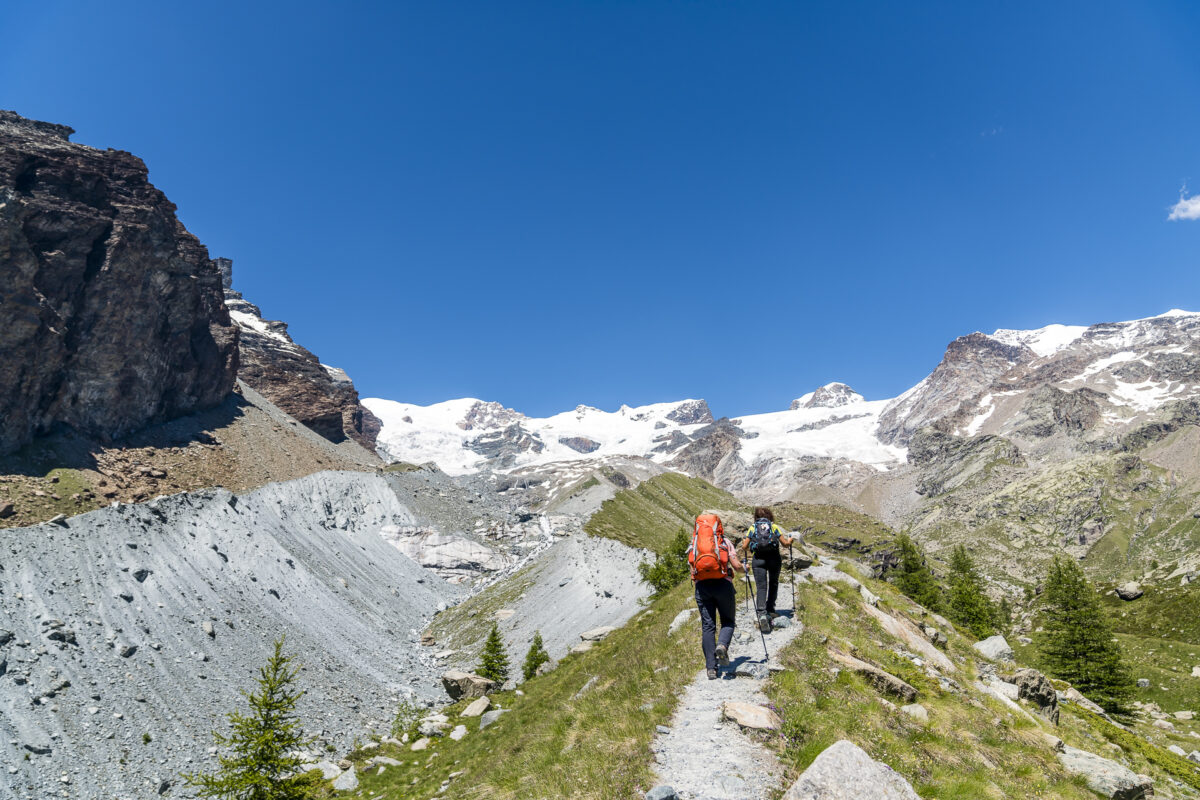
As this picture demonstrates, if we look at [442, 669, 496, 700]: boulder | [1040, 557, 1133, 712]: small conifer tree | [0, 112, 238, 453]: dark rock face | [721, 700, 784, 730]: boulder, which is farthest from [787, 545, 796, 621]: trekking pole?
[0, 112, 238, 453]: dark rock face

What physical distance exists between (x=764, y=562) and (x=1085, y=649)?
4539cm

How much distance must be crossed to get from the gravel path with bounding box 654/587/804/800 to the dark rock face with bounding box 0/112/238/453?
81.6m

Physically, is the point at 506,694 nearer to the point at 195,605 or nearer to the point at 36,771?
the point at 36,771

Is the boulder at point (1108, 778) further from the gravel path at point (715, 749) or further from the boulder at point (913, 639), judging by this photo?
the gravel path at point (715, 749)

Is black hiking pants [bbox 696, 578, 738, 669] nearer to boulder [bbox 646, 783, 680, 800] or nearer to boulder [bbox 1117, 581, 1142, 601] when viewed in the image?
boulder [bbox 646, 783, 680, 800]

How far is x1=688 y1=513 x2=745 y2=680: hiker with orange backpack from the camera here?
1355 cm

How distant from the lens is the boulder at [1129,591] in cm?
9106

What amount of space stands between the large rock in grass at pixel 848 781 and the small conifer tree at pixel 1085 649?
4871cm

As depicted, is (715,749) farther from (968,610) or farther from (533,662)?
(968,610)

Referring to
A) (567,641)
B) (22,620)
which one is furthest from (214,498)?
(567,641)

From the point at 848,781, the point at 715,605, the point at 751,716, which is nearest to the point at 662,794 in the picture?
the point at 848,781

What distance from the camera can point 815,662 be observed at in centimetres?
1320

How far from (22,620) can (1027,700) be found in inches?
1934

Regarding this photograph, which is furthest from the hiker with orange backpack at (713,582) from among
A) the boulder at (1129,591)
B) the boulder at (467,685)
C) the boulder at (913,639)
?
the boulder at (1129,591)
